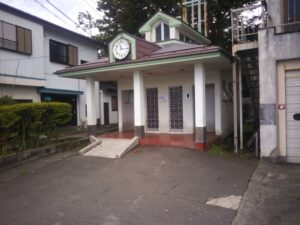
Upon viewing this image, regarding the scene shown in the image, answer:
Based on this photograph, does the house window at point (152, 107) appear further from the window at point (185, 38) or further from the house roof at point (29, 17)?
the house roof at point (29, 17)

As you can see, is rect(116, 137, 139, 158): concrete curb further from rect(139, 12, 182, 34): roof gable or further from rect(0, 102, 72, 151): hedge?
rect(139, 12, 182, 34): roof gable

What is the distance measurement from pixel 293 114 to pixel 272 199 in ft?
11.8

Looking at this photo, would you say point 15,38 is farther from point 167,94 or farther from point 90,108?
point 167,94

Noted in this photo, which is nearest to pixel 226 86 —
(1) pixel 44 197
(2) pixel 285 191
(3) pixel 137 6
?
(2) pixel 285 191

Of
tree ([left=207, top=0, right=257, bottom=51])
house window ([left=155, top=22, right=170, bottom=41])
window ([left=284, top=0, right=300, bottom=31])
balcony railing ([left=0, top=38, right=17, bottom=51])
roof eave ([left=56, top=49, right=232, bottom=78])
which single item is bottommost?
roof eave ([left=56, top=49, right=232, bottom=78])

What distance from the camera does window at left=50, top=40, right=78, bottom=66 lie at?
16.9m

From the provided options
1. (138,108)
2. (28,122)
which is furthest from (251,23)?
(28,122)

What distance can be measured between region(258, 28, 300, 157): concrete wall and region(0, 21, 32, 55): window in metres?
12.1

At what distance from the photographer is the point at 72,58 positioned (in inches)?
717

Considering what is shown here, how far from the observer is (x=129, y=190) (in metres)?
5.61

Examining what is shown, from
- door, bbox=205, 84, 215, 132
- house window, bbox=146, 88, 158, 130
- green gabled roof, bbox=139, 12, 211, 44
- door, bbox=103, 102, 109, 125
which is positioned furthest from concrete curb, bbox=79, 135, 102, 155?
door, bbox=103, 102, 109, 125

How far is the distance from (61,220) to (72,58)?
607 inches

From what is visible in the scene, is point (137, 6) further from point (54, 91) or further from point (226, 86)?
point (226, 86)

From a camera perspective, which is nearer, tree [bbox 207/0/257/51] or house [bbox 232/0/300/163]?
house [bbox 232/0/300/163]
